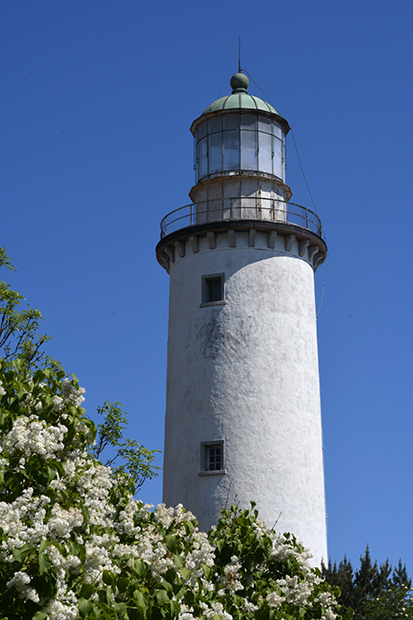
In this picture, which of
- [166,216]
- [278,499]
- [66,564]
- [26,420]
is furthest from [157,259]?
[66,564]

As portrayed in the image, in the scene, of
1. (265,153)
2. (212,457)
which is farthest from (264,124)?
(212,457)

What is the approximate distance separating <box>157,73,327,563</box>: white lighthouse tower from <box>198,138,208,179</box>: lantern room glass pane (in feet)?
0.13

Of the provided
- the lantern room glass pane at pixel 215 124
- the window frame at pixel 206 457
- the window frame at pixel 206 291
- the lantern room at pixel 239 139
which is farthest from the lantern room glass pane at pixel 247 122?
the window frame at pixel 206 457

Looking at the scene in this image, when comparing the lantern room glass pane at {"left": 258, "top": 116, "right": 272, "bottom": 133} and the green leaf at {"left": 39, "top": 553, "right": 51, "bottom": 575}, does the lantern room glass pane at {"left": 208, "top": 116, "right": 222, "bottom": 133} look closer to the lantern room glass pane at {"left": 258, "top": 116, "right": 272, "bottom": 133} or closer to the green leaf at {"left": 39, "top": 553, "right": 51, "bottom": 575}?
the lantern room glass pane at {"left": 258, "top": 116, "right": 272, "bottom": 133}

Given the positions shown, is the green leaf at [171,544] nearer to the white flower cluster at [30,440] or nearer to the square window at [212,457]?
the white flower cluster at [30,440]

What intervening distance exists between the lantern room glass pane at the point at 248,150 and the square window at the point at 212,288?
4032 millimetres

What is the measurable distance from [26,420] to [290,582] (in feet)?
18.5

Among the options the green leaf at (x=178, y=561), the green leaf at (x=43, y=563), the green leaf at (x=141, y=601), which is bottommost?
the green leaf at (x=141, y=601)

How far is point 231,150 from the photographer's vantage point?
29.1 metres

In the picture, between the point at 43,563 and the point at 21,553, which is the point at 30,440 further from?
the point at 43,563

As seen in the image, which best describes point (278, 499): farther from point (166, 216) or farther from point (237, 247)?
point (166, 216)

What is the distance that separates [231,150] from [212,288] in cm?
489

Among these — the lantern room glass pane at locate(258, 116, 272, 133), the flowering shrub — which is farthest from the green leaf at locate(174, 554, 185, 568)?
the lantern room glass pane at locate(258, 116, 272, 133)

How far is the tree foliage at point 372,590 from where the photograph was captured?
2358cm
